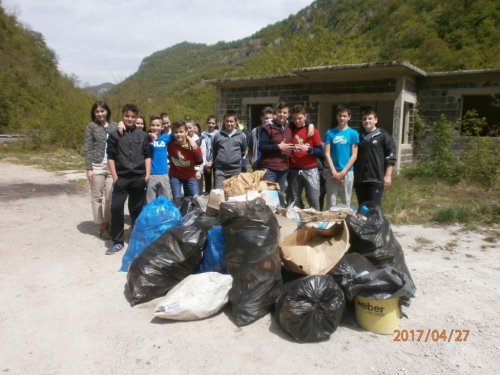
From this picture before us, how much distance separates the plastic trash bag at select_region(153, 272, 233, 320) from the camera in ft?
8.92

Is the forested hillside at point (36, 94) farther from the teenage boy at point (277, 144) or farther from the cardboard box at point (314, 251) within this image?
the cardboard box at point (314, 251)

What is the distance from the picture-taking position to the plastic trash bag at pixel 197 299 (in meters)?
2.72

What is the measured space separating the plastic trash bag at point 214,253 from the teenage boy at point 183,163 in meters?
1.46

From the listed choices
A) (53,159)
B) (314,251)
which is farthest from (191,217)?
(53,159)

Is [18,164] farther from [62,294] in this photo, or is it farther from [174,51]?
[174,51]

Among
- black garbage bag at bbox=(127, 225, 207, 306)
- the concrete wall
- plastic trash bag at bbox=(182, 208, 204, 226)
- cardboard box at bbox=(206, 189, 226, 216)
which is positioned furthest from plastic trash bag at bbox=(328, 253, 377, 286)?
the concrete wall

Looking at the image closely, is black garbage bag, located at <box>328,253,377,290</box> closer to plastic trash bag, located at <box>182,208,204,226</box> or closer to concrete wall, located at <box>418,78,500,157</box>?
plastic trash bag, located at <box>182,208,204,226</box>

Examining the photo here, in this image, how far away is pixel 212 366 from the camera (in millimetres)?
2287

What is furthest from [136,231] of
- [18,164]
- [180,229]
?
[18,164]

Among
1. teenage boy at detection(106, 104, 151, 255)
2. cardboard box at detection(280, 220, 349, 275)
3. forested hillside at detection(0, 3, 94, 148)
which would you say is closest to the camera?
cardboard box at detection(280, 220, 349, 275)

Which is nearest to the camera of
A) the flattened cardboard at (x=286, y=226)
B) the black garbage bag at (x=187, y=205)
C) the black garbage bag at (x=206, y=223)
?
the flattened cardboard at (x=286, y=226)

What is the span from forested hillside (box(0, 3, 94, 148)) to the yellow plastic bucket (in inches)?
643

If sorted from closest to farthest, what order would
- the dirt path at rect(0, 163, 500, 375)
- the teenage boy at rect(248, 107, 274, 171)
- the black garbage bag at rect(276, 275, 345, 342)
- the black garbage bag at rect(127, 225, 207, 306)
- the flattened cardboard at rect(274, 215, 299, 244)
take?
the dirt path at rect(0, 163, 500, 375) < the black garbage bag at rect(276, 275, 345, 342) < the black garbage bag at rect(127, 225, 207, 306) < the flattened cardboard at rect(274, 215, 299, 244) < the teenage boy at rect(248, 107, 274, 171)
